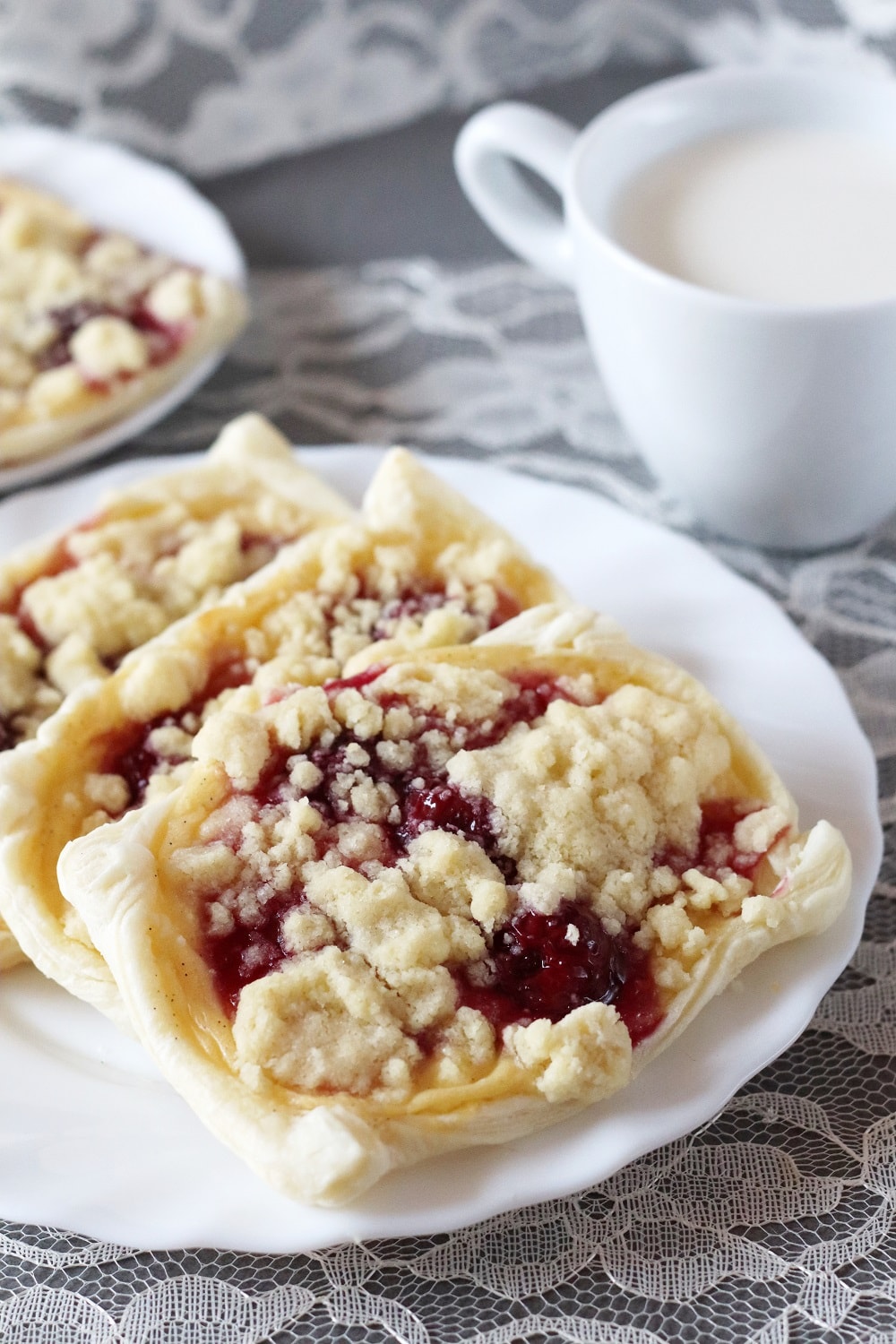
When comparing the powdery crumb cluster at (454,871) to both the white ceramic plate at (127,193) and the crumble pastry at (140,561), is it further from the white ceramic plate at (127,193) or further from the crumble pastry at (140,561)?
the white ceramic plate at (127,193)

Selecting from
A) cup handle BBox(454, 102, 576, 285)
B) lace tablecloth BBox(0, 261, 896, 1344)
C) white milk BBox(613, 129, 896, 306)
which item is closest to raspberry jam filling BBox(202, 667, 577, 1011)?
lace tablecloth BBox(0, 261, 896, 1344)

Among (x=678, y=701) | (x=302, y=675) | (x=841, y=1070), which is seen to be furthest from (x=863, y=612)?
(x=302, y=675)

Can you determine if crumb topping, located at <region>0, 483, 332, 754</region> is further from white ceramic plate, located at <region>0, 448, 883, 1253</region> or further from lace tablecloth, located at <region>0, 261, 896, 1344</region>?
lace tablecloth, located at <region>0, 261, 896, 1344</region>

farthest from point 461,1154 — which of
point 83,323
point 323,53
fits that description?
point 323,53

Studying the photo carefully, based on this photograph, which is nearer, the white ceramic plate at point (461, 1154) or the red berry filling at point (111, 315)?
the white ceramic plate at point (461, 1154)

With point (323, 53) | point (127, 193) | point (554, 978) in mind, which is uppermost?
point (323, 53)

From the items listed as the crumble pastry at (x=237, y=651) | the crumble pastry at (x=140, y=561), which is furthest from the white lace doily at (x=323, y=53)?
the crumble pastry at (x=237, y=651)

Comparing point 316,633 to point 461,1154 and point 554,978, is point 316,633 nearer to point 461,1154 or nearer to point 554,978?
point 554,978
